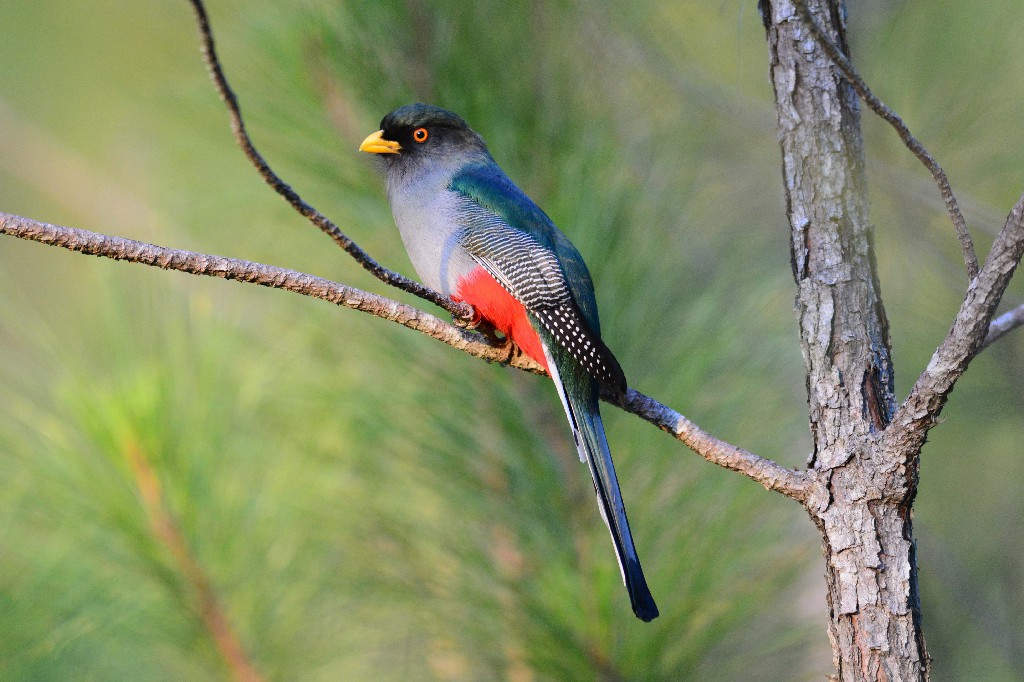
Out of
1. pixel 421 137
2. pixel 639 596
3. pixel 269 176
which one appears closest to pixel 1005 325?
pixel 639 596

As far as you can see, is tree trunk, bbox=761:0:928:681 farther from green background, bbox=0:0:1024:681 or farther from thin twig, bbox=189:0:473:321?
thin twig, bbox=189:0:473:321

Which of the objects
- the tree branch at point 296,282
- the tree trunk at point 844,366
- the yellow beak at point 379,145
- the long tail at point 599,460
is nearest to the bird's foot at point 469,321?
the long tail at point 599,460

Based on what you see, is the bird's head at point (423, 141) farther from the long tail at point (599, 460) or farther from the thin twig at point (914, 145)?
the thin twig at point (914, 145)

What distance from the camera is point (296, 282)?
202 cm

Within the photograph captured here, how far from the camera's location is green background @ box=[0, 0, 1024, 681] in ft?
8.33

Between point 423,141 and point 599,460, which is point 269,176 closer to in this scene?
point 599,460

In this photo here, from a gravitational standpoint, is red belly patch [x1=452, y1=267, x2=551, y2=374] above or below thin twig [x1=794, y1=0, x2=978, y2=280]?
above

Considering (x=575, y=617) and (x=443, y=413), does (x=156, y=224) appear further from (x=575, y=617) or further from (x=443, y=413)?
(x=575, y=617)

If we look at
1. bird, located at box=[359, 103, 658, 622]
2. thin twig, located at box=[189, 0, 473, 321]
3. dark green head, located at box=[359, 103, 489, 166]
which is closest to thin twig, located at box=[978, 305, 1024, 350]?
bird, located at box=[359, 103, 658, 622]

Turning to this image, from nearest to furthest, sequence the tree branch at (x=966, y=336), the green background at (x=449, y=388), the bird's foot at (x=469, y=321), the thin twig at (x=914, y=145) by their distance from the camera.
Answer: the tree branch at (x=966, y=336) < the thin twig at (x=914, y=145) < the green background at (x=449, y=388) < the bird's foot at (x=469, y=321)

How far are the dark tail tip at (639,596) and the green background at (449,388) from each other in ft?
1.33

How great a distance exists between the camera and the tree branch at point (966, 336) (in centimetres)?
162

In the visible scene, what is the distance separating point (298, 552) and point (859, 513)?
1.60 metres

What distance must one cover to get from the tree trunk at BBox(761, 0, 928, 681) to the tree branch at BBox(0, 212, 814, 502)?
9 centimetres
